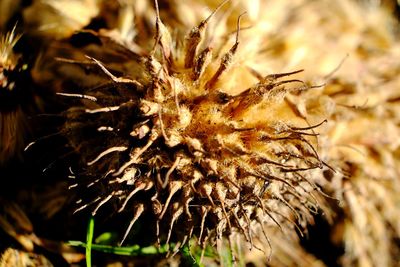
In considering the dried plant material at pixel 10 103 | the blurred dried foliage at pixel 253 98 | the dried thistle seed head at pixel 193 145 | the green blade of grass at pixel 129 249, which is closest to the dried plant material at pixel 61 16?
the blurred dried foliage at pixel 253 98

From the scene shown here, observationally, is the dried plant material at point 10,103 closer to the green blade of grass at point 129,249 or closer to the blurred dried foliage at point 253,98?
the blurred dried foliage at point 253,98

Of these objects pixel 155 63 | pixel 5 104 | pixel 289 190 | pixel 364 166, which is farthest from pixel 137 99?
pixel 364 166

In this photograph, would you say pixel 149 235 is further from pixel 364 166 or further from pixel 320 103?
pixel 364 166

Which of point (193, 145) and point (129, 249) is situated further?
point (129, 249)

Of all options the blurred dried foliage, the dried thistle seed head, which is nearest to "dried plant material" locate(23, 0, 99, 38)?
the blurred dried foliage

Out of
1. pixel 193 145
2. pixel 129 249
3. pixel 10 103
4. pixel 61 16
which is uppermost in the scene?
pixel 61 16

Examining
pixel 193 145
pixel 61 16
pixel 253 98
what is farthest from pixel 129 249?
pixel 61 16

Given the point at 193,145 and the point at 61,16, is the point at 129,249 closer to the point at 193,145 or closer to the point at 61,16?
the point at 193,145

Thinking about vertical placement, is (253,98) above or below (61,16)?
below
